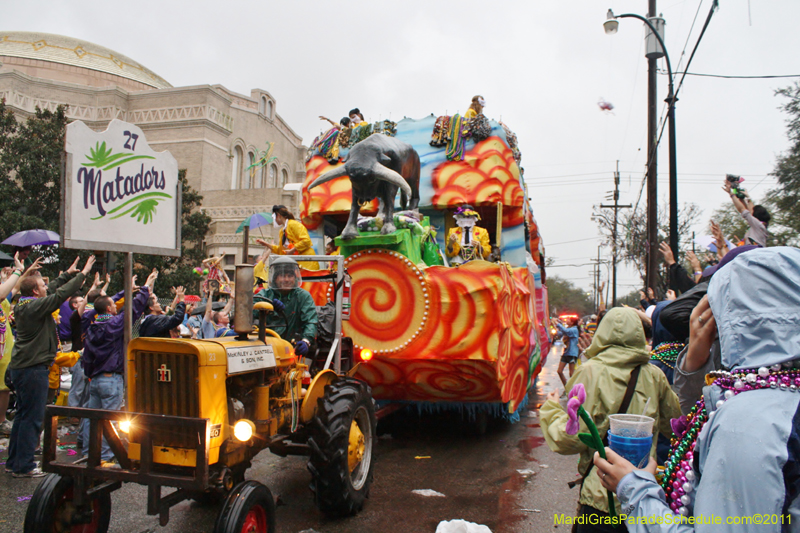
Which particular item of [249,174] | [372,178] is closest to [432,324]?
[372,178]

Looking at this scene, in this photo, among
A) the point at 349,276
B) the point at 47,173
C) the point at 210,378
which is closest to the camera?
the point at 210,378

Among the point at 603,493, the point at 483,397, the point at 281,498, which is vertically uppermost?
the point at 603,493

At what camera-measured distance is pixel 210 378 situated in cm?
336

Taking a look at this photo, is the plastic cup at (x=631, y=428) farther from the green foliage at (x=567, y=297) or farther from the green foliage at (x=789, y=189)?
the green foliage at (x=567, y=297)

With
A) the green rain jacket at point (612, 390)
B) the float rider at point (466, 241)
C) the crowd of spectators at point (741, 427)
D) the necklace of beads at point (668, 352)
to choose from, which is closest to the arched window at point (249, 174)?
the float rider at point (466, 241)

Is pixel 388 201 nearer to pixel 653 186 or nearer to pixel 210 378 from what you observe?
pixel 210 378

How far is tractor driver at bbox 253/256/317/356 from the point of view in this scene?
15.3ft

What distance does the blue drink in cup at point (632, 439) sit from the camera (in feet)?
6.26

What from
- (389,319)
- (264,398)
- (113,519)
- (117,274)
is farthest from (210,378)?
(117,274)

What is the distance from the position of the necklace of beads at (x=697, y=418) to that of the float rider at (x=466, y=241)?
5565 millimetres

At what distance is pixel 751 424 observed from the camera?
1.31 meters

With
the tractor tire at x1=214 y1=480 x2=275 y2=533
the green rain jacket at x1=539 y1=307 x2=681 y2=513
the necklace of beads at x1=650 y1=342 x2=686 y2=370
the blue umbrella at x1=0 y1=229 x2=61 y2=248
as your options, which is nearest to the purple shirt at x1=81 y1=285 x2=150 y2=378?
the tractor tire at x1=214 y1=480 x2=275 y2=533

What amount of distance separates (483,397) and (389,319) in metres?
1.43

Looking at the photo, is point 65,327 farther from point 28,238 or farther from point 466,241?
point 466,241
